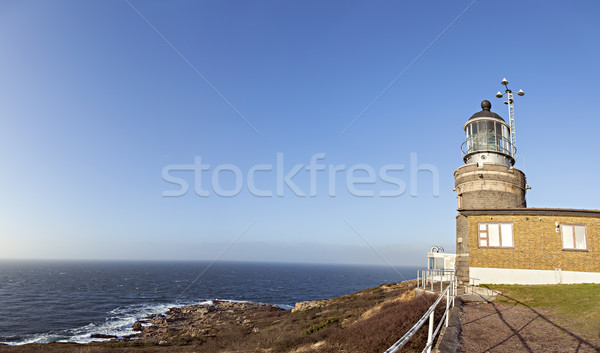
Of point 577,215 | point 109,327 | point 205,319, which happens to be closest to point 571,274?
point 577,215

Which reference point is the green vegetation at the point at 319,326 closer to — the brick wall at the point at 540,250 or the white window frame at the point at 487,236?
the brick wall at the point at 540,250

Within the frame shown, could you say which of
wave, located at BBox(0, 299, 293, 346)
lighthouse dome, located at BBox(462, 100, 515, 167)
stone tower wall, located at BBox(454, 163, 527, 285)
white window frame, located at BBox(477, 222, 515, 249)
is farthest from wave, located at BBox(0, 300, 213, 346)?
lighthouse dome, located at BBox(462, 100, 515, 167)

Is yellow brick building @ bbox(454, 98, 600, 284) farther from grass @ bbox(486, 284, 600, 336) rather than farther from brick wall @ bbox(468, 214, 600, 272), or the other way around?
grass @ bbox(486, 284, 600, 336)

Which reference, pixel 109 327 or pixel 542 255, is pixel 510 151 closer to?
pixel 542 255

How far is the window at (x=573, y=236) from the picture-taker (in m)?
19.3

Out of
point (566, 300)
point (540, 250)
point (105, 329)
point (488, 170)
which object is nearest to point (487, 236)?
point (540, 250)

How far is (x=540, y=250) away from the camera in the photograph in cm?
1952

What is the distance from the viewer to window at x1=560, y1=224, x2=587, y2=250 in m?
19.3

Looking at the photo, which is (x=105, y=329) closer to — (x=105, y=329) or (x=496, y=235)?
(x=105, y=329)

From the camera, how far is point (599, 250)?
63.0 feet

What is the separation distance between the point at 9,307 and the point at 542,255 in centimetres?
6839

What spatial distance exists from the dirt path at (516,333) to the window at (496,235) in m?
6.93

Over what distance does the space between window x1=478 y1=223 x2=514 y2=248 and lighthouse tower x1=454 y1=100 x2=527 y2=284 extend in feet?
8.43

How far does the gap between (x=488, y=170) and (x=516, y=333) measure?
1754 cm
